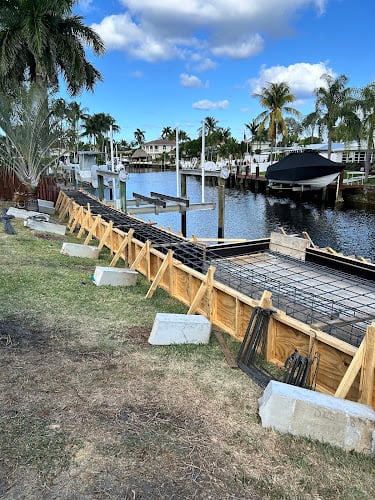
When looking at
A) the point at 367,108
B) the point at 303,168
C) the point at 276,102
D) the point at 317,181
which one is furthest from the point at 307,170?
the point at 276,102

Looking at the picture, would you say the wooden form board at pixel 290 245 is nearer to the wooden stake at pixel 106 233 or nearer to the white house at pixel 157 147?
the wooden stake at pixel 106 233

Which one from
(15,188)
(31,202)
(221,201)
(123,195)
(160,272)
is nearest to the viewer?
(160,272)

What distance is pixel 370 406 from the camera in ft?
13.3

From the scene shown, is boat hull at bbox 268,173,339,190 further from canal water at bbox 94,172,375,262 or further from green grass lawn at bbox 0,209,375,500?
green grass lawn at bbox 0,209,375,500

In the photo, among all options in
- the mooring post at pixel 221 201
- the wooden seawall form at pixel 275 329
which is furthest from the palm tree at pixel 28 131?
the wooden seawall form at pixel 275 329

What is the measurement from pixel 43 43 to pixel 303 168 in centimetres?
2451

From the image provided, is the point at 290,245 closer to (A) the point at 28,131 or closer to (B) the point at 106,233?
(B) the point at 106,233

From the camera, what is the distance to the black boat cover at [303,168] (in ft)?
118

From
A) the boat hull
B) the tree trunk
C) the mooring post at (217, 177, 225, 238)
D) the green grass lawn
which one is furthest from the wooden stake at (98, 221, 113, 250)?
the boat hull

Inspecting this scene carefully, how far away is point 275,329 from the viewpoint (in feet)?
18.1

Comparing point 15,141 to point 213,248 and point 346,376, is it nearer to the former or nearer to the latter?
point 213,248

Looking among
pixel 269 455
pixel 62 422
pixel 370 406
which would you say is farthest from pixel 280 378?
pixel 62 422

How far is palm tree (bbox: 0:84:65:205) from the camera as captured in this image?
18188mm

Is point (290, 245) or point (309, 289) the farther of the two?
point (290, 245)
